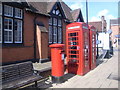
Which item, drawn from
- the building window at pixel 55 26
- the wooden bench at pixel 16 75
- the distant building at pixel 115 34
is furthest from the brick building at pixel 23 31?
the distant building at pixel 115 34

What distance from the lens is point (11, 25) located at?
726 centimetres

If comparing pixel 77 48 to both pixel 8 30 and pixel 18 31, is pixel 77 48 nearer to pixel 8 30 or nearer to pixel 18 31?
pixel 18 31

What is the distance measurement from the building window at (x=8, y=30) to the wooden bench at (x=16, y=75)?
3574 mm

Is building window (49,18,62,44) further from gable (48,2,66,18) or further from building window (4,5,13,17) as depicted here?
building window (4,5,13,17)

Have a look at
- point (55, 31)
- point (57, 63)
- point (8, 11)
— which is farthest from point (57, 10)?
point (57, 63)

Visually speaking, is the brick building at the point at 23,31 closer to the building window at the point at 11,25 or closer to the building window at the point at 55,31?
the building window at the point at 11,25

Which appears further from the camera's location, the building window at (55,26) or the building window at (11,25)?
the building window at (55,26)

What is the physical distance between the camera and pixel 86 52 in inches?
261

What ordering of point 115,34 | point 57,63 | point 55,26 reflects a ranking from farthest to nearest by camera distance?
1. point 115,34
2. point 55,26
3. point 57,63

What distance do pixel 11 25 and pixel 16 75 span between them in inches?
175

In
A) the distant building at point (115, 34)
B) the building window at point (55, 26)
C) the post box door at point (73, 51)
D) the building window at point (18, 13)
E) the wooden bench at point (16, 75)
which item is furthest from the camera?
the distant building at point (115, 34)

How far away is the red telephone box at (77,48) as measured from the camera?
595 centimetres

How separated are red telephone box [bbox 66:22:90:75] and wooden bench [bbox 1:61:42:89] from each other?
2743 mm

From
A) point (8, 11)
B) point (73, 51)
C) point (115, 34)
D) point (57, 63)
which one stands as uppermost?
point (115, 34)
